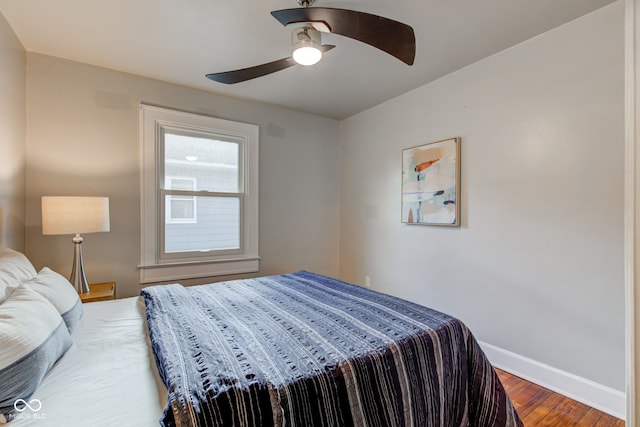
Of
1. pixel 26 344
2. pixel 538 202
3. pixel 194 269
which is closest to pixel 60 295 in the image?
pixel 26 344

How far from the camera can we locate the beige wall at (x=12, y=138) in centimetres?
194

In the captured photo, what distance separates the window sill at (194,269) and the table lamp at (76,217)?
572mm

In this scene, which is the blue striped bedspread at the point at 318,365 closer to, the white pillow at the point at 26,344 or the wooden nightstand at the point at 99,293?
the white pillow at the point at 26,344

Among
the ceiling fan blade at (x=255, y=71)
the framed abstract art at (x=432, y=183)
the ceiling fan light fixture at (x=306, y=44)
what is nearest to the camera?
the ceiling fan light fixture at (x=306, y=44)

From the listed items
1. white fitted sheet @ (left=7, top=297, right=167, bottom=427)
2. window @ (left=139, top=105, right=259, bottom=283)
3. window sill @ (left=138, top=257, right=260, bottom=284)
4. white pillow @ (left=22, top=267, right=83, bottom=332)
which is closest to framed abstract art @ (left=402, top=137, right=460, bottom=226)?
window @ (left=139, top=105, right=259, bottom=283)

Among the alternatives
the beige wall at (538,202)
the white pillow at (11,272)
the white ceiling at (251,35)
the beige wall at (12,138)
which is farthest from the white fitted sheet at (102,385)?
the beige wall at (538,202)

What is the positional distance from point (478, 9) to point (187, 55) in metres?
2.16

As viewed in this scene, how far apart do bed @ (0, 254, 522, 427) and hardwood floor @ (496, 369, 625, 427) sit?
1.83 feet

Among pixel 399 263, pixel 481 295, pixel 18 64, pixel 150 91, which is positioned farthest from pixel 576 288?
pixel 18 64

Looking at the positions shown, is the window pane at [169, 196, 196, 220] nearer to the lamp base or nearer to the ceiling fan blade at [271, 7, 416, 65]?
the lamp base

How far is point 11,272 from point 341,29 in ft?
6.76

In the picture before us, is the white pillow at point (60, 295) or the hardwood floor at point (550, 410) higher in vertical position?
the white pillow at point (60, 295)

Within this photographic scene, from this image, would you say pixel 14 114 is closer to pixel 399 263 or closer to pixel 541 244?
pixel 399 263

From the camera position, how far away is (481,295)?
8.02 feet
